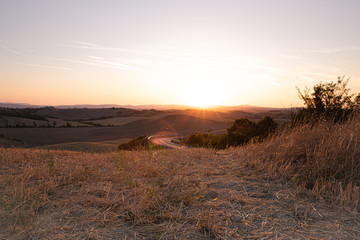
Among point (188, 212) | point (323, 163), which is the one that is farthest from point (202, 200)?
point (323, 163)

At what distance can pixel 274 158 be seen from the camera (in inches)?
235

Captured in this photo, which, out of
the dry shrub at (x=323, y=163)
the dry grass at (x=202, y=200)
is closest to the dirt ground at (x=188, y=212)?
the dry grass at (x=202, y=200)

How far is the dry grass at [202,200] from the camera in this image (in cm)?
287

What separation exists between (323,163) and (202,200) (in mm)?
2719

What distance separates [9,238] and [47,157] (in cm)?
535

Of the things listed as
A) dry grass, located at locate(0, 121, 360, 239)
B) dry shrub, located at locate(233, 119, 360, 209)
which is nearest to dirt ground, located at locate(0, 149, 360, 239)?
dry grass, located at locate(0, 121, 360, 239)

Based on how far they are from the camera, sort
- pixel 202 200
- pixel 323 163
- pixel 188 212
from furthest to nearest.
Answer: pixel 323 163 → pixel 202 200 → pixel 188 212

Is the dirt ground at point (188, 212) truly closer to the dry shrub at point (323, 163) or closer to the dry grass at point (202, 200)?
the dry grass at point (202, 200)

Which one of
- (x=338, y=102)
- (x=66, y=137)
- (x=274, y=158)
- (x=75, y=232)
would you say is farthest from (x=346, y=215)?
(x=66, y=137)

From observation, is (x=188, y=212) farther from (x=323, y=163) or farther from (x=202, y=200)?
(x=323, y=163)

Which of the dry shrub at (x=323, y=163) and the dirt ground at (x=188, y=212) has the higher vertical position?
the dry shrub at (x=323, y=163)

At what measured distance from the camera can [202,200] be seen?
12.6 feet

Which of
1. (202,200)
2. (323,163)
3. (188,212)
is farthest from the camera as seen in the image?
(323,163)

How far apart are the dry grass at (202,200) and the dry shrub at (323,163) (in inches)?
0.9
